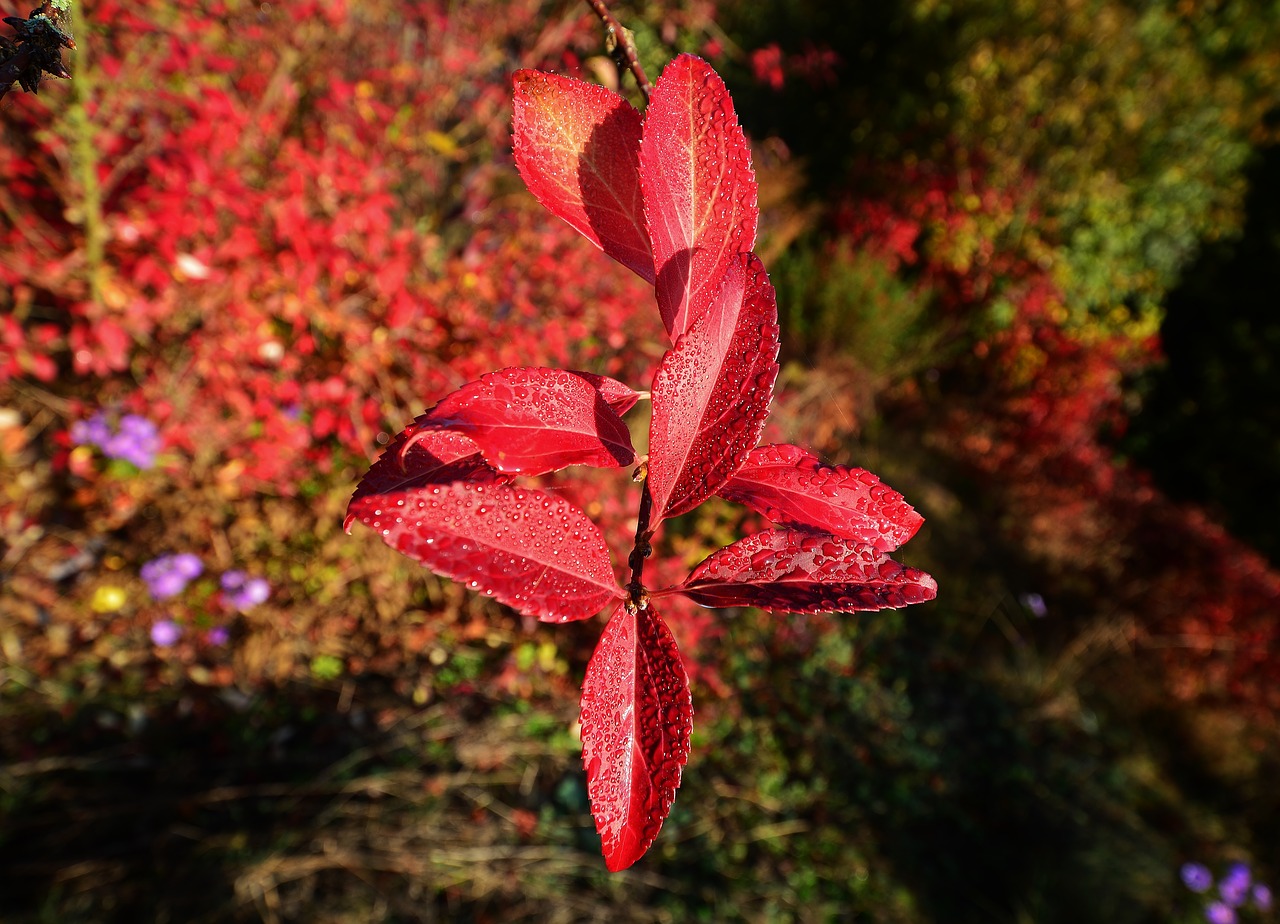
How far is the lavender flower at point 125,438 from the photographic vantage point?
2287 millimetres

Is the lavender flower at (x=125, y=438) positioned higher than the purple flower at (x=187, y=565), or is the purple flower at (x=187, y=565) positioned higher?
the lavender flower at (x=125, y=438)

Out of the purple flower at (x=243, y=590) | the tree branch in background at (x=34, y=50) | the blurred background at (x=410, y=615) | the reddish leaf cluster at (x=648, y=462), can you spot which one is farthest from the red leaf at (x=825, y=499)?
the purple flower at (x=243, y=590)

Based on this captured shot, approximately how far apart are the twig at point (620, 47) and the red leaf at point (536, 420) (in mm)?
187

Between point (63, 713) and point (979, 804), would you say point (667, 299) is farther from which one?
point (979, 804)

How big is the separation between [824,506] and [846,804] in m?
2.83

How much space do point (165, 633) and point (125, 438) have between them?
622mm

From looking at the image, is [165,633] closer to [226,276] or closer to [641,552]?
[226,276]

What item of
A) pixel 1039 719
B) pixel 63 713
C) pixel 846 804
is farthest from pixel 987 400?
pixel 63 713

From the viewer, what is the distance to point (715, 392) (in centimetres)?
43

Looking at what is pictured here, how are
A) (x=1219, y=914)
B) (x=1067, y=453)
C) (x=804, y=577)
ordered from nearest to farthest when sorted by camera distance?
(x=804, y=577) < (x=1219, y=914) < (x=1067, y=453)

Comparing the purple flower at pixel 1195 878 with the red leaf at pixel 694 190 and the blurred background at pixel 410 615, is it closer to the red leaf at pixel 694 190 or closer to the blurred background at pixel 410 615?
the blurred background at pixel 410 615

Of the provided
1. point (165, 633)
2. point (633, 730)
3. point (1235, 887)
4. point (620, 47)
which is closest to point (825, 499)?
point (633, 730)

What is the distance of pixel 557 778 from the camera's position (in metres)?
2.50

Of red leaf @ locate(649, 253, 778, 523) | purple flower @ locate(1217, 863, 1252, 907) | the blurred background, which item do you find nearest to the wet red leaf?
red leaf @ locate(649, 253, 778, 523)
